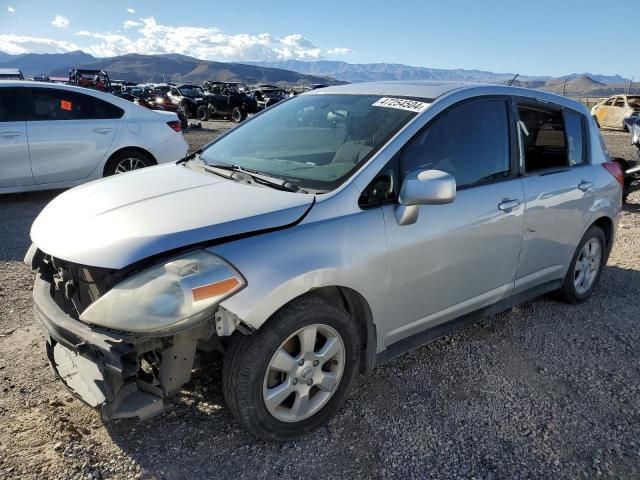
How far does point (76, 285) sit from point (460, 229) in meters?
2.04

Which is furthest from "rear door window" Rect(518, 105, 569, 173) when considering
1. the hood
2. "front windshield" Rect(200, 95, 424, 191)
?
the hood

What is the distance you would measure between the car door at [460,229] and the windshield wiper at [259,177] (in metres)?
0.50

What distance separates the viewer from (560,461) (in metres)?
2.54

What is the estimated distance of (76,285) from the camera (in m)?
2.52

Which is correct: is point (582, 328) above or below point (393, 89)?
below

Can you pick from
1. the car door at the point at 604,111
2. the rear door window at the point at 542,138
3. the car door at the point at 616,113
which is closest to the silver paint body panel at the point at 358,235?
the rear door window at the point at 542,138

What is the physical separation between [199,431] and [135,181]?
56.9 inches

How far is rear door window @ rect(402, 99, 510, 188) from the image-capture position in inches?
116

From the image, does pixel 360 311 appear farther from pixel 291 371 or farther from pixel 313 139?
pixel 313 139

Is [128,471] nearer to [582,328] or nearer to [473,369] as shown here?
[473,369]

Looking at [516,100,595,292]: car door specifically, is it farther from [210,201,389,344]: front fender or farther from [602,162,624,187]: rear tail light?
[210,201,389,344]: front fender

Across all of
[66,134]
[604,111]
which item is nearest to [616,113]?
[604,111]

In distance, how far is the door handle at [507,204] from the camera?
3.24 meters

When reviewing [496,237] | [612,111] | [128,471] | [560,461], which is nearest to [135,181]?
[128,471]
